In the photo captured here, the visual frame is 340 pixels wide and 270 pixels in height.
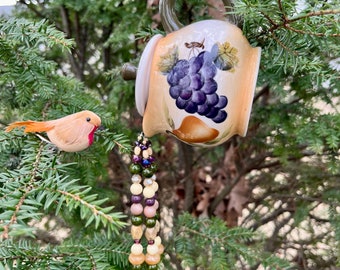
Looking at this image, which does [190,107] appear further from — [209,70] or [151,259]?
[151,259]

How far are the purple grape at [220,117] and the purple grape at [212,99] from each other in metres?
Result: 0.01

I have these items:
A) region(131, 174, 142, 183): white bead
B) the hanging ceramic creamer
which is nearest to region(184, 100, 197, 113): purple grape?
the hanging ceramic creamer

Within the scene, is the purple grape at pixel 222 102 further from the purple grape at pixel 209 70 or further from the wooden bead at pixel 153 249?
the wooden bead at pixel 153 249

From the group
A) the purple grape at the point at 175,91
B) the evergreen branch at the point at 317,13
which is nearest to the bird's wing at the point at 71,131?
the purple grape at the point at 175,91

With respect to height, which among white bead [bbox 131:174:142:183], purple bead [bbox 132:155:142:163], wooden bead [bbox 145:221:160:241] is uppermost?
purple bead [bbox 132:155:142:163]

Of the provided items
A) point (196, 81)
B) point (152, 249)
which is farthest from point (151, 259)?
point (196, 81)

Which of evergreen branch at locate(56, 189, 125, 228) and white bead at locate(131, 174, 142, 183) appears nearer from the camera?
evergreen branch at locate(56, 189, 125, 228)

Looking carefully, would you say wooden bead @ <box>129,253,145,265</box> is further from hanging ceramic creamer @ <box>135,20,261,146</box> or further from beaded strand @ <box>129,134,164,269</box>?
hanging ceramic creamer @ <box>135,20,261,146</box>

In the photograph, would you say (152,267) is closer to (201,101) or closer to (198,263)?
(201,101)

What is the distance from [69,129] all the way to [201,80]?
156 millimetres

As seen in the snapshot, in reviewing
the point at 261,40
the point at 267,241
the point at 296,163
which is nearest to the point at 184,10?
the point at 261,40

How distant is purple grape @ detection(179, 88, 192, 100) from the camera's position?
0.44 metres

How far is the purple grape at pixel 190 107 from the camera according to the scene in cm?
44

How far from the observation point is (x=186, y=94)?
0.44m
